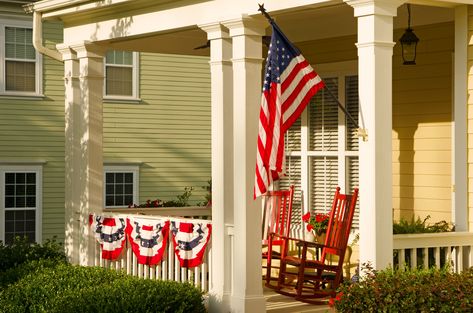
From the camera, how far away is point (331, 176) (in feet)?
43.7

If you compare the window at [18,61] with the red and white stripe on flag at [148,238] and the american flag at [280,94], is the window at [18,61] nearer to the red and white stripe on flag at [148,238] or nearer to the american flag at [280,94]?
the red and white stripe on flag at [148,238]

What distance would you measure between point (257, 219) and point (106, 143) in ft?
42.8

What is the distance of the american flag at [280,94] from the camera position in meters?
9.20

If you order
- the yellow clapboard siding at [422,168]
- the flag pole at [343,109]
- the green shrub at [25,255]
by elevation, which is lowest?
the green shrub at [25,255]

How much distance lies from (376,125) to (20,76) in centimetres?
1433

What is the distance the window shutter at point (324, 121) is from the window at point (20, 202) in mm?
9861

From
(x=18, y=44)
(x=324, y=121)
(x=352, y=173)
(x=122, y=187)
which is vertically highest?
(x=18, y=44)

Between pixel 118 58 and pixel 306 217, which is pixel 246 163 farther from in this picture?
pixel 118 58

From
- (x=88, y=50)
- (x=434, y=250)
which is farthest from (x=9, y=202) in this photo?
(x=434, y=250)

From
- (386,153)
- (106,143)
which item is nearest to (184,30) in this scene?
(386,153)

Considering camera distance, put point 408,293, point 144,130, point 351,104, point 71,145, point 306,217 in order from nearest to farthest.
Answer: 1. point 408,293
2. point 351,104
3. point 306,217
4. point 71,145
5. point 144,130

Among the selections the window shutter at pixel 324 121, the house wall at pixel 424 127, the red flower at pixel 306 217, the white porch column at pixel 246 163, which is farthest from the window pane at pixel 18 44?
the white porch column at pixel 246 163

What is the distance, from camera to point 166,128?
78.1 feet

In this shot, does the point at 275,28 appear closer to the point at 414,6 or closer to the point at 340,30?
the point at 414,6
